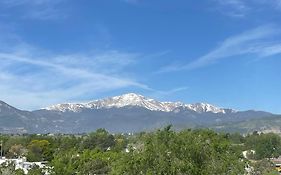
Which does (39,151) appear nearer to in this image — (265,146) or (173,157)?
(265,146)

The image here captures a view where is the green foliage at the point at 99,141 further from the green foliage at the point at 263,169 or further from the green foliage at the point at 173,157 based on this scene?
the green foliage at the point at 173,157

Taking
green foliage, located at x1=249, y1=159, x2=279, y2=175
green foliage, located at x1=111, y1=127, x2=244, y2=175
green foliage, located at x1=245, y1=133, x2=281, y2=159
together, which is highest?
green foliage, located at x1=245, y1=133, x2=281, y2=159

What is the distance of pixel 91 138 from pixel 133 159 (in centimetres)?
9725

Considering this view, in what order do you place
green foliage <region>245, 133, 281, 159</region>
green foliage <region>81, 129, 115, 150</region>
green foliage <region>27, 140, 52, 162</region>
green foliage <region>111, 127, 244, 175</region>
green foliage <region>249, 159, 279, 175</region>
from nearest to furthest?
green foliage <region>111, 127, 244, 175</region>, green foliage <region>249, 159, 279, 175</region>, green foliage <region>27, 140, 52, 162</region>, green foliage <region>81, 129, 115, 150</region>, green foliage <region>245, 133, 281, 159</region>

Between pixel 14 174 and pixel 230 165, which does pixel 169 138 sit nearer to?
pixel 230 165

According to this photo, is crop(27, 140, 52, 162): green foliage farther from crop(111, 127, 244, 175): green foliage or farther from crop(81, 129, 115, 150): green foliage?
crop(111, 127, 244, 175): green foliage

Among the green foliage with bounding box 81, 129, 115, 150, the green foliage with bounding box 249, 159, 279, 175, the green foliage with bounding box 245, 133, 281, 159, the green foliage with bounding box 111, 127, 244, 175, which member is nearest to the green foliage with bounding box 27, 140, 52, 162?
the green foliage with bounding box 81, 129, 115, 150

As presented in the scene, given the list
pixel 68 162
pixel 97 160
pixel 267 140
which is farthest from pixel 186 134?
pixel 267 140

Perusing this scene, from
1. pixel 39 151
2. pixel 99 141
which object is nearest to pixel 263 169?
pixel 39 151

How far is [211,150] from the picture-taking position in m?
22.1

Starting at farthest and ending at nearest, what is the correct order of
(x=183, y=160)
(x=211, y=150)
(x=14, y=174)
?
1. (x=14, y=174)
2. (x=211, y=150)
3. (x=183, y=160)

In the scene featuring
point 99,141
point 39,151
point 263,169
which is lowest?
point 263,169

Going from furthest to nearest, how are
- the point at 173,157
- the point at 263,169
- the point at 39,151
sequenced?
1. the point at 39,151
2. the point at 263,169
3. the point at 173,157

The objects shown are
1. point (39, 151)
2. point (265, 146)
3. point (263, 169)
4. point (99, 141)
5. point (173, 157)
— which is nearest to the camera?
point (173, 157)
